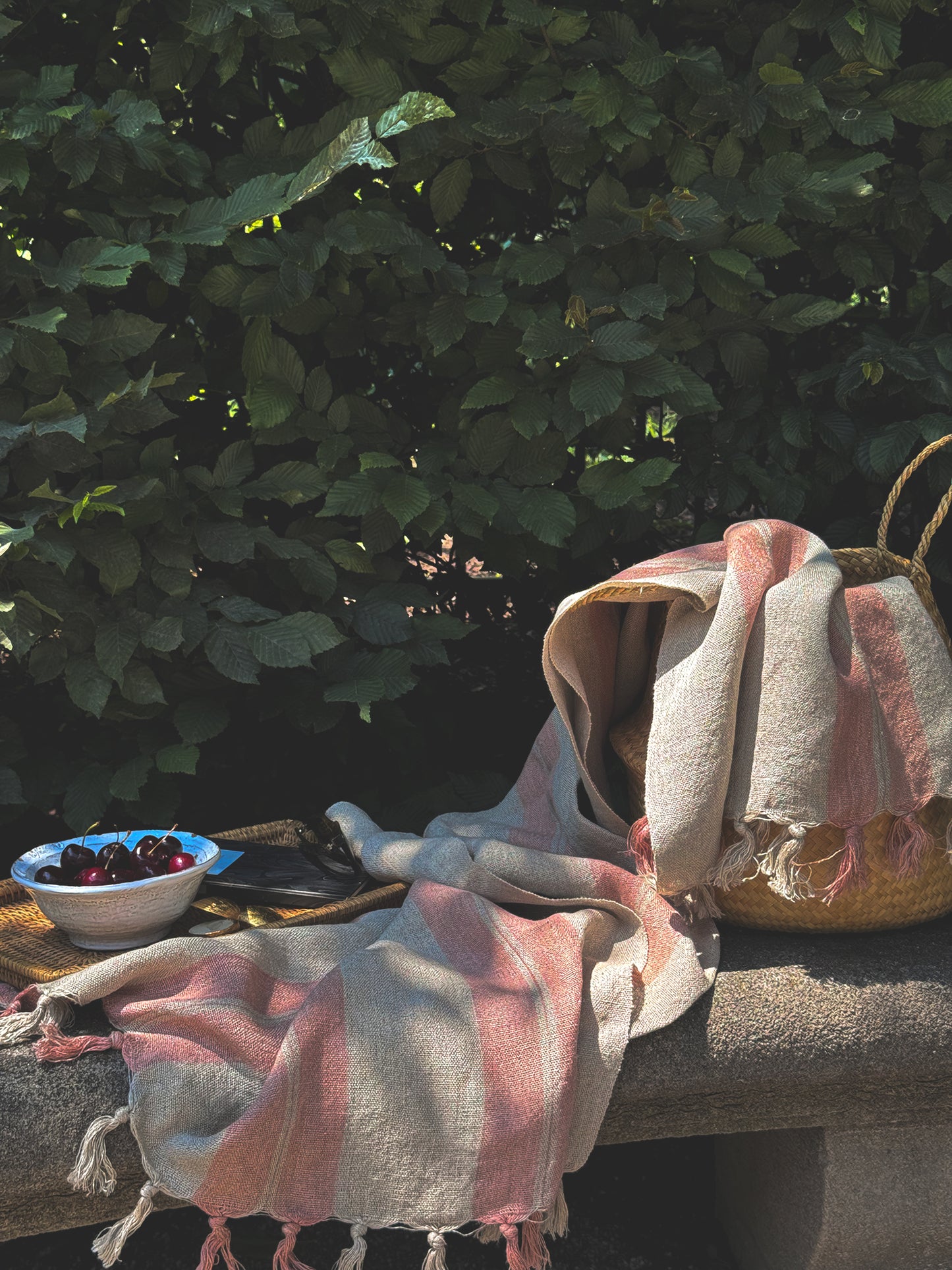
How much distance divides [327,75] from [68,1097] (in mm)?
1726

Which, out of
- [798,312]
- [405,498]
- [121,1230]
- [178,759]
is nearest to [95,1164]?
[121,1230]

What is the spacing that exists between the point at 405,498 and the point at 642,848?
0.70m

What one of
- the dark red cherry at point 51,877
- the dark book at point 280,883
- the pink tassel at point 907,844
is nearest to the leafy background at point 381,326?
the dark book at point 280,883

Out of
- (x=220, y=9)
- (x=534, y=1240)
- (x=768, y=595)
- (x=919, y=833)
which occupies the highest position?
(x=220, y=9)

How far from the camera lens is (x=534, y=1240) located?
1.32m

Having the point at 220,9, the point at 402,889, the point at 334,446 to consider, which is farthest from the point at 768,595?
the point at 220,9

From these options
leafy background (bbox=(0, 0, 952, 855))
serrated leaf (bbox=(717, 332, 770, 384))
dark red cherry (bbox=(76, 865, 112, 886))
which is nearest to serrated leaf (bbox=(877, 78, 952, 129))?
leafy background (bbox=(0, 0, 952, 855))

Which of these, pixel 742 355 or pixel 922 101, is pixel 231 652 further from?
pixel 922 101

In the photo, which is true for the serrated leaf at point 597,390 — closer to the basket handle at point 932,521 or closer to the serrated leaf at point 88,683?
the basket handle at point 932,521

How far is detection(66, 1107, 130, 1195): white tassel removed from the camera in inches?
49.6

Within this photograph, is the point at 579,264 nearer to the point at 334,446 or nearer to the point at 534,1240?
the point at 334,446

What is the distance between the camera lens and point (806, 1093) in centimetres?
148

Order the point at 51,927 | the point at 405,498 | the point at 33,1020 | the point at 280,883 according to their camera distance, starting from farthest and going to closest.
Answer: the point at 405,498 → the point at 280,883 → the point at 51,927 → the point at 33,1020

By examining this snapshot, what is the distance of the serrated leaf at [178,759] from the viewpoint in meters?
1.87
